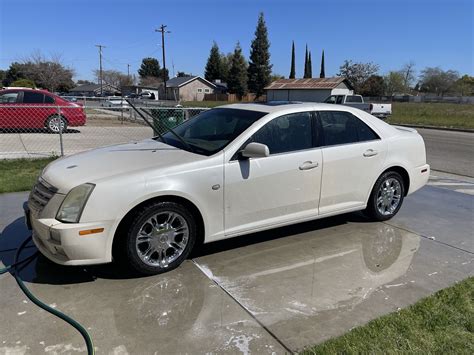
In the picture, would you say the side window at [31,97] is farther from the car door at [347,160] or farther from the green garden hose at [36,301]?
the car door at [347,160]

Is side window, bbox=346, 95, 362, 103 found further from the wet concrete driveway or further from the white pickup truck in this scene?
the wet concrete driveway

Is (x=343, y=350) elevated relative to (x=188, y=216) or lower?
lower

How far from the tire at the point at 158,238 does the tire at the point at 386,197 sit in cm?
250

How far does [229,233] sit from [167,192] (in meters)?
0.82

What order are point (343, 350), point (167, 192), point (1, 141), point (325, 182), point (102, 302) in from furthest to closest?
point (1, 141), point (325, 182), point (167, 192), point (102, 302), point (343, 350)

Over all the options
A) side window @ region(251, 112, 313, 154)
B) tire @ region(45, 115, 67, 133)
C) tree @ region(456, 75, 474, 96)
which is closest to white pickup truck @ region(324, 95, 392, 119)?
tire @ region(45, 115, 67, 133)

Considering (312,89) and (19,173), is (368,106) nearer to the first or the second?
(19,173)

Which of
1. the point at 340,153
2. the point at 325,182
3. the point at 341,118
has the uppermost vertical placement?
the point at 341,118

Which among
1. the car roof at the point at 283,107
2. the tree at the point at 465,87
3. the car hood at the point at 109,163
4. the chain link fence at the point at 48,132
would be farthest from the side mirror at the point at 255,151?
the tree at the point at 465,87

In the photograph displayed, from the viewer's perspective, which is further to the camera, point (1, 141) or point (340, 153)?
point (1, 141)

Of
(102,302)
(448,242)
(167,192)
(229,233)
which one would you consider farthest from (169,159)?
(448,242)

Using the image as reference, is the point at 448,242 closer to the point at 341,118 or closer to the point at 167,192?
the point at 341,118

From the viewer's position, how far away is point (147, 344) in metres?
2.78

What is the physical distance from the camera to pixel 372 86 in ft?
257
